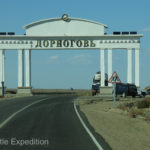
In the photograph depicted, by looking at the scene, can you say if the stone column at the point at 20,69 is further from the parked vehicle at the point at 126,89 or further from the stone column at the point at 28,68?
the parked vehicle at the point at 126,89

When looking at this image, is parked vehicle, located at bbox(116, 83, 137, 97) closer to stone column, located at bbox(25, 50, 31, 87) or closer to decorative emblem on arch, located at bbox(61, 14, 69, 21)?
decorative emblem on arch, located at bbox(61, 14, 69, 21)

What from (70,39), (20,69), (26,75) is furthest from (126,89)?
(20,69)

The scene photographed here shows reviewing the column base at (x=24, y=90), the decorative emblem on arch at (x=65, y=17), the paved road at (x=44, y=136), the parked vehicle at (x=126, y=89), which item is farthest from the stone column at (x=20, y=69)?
the paved road at (x=44, y=136)

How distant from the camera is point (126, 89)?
169 feet

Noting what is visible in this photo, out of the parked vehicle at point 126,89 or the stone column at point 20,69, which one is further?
the stone column at point 20,69

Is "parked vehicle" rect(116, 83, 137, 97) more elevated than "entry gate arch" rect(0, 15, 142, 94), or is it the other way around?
"entry gate arch" rect(0, 15, 142, 94)

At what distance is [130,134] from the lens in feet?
54.3

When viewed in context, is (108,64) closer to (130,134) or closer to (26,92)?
(26,92)

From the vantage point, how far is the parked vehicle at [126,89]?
5148 centimetres

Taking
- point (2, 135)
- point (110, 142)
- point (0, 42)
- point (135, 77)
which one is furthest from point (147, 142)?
point (0, 42)

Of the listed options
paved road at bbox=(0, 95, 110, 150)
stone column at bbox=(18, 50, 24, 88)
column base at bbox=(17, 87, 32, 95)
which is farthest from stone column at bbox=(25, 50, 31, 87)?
paved road at bbox=(0, 95, 110, 150)

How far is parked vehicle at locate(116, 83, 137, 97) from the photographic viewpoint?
51.5 meters

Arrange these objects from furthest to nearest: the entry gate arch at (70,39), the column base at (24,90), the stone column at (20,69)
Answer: the stone column at (20,69) → the column base at (24,90) → the entry gate arch at (70,39)

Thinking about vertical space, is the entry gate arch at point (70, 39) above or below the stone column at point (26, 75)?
above
